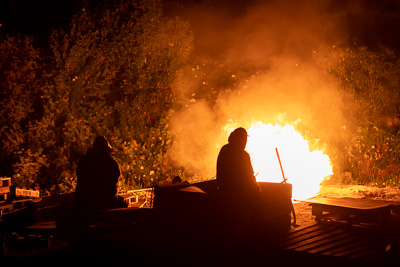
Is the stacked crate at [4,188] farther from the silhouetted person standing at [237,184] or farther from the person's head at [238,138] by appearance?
the person's head at [238,138]

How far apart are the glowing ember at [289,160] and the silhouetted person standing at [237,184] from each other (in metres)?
3.93

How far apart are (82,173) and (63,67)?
173 inches

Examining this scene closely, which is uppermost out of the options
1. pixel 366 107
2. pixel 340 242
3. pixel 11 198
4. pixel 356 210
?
pixel 366 107

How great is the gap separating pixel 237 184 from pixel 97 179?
2.18 metres

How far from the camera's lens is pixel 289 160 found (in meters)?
10.8

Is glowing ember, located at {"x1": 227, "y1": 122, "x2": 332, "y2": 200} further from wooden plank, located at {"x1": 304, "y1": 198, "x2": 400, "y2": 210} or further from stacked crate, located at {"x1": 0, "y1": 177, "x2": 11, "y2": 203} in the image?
stacked crate, located at {"x1": 0, "y1": 177, "x2": 11, "y2": 203}

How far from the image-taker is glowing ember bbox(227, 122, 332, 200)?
1055cm

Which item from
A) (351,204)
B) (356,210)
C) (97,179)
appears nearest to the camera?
(356,210)

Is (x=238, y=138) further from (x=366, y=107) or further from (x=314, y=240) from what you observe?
(x=366, y=107)

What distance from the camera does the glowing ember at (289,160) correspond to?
1055 cm

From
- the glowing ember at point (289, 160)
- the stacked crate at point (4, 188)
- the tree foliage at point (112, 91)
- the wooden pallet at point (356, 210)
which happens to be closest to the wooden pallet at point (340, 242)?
the wooden pallet at point (356, 210)

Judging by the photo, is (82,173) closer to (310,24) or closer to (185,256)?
(185,256)

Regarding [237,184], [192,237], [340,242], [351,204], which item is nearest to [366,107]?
[351,204]

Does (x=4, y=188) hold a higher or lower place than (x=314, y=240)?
higher
